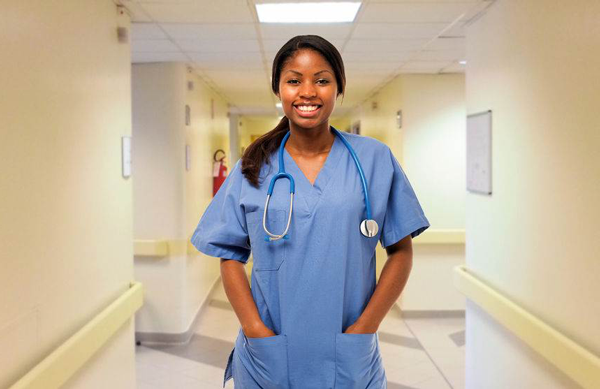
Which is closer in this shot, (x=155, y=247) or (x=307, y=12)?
(x=307, y=12)

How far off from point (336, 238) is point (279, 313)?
0.22 m

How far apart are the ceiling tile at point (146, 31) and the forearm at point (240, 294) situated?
2208 millimetres

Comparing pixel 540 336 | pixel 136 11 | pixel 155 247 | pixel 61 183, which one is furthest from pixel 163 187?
pixel 540 336

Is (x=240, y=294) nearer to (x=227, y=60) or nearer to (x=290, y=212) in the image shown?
(x=290, y=212)

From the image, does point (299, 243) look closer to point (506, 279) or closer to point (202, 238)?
point (202, 238)

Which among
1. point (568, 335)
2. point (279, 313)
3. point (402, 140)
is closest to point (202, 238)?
point (279, 313)

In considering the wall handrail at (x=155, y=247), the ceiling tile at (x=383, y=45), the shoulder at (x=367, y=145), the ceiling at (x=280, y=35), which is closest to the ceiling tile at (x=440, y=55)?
the ceiling at (x=280, y=35)

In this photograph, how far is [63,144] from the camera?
6.55ft

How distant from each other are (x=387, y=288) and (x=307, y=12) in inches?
82.3

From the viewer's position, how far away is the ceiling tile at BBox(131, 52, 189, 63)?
3887mm

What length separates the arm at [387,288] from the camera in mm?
1221

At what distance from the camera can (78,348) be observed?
1970 mm

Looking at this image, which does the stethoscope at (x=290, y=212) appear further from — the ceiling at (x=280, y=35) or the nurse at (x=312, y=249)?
the ceiling at (x=280, y=35)

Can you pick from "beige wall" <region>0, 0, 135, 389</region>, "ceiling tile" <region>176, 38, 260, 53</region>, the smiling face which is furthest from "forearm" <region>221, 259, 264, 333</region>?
"ceiling tile" <region>176, 38, 260, 53</region>
